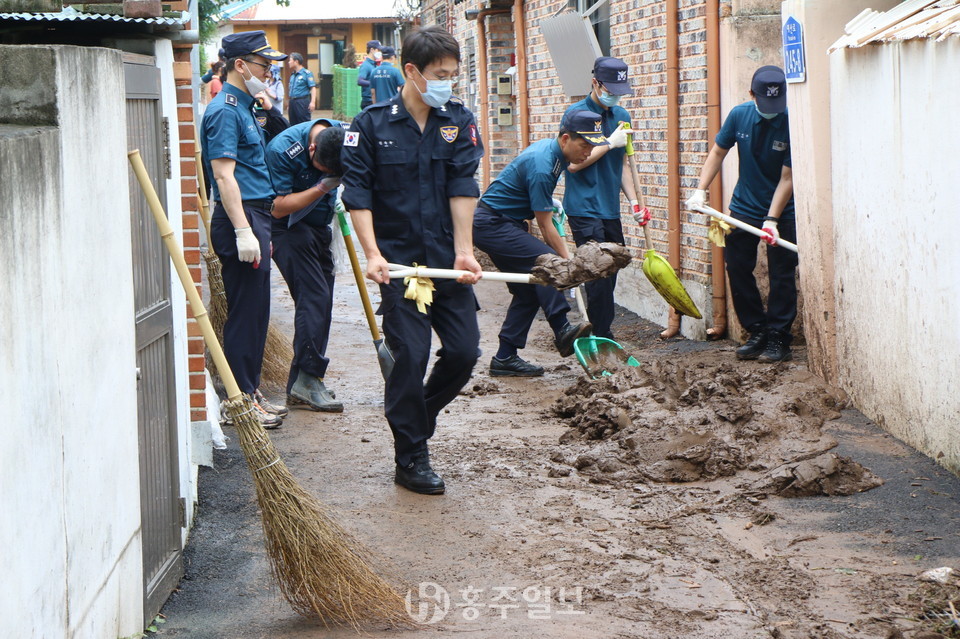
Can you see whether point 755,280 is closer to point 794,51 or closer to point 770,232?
point 770,232

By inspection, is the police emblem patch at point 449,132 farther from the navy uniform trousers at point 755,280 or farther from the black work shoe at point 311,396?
the navy uniform trousers at point 755,280

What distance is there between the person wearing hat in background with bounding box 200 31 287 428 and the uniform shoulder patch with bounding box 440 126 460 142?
1326mm

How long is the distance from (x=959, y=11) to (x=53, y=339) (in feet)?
13.3

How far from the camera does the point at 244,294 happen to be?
6098mm

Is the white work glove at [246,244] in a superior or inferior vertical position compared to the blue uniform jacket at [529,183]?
inferior

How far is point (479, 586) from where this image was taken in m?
4.06

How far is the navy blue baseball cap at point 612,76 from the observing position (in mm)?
7969

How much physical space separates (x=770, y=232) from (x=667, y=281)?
32.2 inches

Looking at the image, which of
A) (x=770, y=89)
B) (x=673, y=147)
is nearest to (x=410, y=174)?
(x=770, y=89)

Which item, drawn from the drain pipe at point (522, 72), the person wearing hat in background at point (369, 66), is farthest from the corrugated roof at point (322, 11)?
the drain pipe at point (522, 72)

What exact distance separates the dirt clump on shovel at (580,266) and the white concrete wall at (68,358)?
2645 millimetres

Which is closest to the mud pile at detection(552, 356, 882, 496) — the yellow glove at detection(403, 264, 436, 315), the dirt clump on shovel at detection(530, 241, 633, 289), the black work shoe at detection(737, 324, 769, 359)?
the black work shoe at detection(737, 324, 769, 359)

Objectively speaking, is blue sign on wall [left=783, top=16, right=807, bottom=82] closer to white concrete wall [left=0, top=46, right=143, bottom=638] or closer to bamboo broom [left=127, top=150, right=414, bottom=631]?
bamboo broom [left=127, top=150, right=414, bottom=631]

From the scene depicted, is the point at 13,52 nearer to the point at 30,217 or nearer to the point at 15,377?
the point at 30,217
